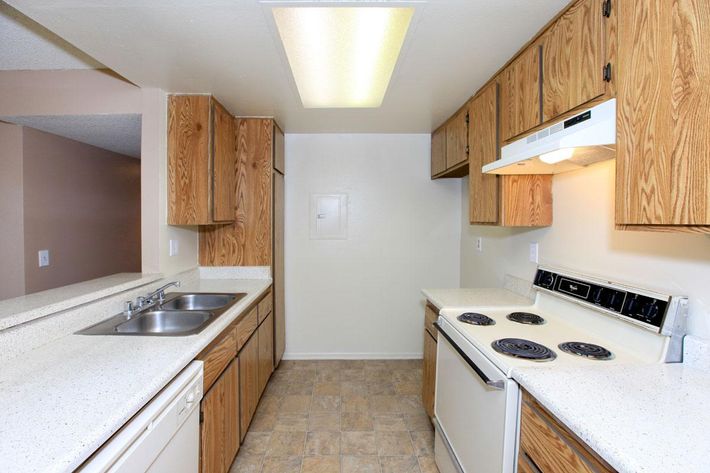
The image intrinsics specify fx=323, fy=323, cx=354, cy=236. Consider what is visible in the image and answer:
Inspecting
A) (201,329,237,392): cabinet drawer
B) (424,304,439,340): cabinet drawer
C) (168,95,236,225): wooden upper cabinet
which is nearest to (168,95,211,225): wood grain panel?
(168,95,236,225): wooden upper cabinet

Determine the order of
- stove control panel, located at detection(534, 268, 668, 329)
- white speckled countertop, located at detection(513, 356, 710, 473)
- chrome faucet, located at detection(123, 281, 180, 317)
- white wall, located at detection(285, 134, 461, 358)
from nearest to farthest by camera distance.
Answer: white speckled countertop, located at detection(513, 356, 710, 473), stove control panel, located at detection(534, 268, 668, 329), chrome faucet, located at detection(123, 281, 180, 317), white wall, located at detection(285, 134, 461, 358)

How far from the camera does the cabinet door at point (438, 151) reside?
2768mm

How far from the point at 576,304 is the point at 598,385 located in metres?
0.66

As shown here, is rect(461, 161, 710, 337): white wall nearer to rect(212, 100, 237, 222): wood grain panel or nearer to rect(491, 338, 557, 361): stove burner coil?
rect(491, 338, 557, 361): stove burner coil

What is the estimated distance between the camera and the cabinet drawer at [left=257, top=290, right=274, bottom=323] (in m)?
2.33

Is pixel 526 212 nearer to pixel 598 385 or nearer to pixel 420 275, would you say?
pixel 598 385

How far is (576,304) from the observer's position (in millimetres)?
1528

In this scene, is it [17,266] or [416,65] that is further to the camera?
[17,266]

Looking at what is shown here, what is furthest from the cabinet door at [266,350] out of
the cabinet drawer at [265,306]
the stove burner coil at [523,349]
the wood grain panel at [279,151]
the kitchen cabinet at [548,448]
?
the kitchen cabinet at [548,448]

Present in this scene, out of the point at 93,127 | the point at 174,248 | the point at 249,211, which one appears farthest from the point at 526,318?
the point at 93,127

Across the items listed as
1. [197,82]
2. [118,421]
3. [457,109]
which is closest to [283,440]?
[118,421]

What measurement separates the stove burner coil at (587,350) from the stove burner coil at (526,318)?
11.2 inches

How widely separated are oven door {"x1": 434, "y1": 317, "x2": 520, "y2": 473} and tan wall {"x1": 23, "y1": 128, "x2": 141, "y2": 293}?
3100 millimetres

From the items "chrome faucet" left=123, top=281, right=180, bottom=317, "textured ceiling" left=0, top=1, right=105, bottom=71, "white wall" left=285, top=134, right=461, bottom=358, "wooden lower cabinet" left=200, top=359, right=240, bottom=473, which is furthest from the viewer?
"white wall" left=285, top=134, right=461, bottom=358
